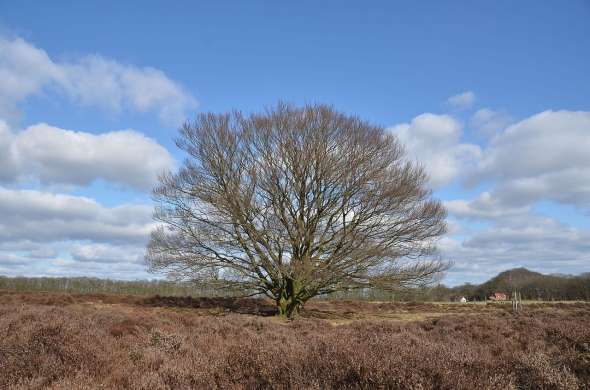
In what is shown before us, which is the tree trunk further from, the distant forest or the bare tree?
the distant forest

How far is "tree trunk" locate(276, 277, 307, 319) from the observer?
804 inches

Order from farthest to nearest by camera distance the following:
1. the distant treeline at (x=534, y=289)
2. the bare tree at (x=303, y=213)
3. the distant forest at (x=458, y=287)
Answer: the distant treeline at (x=534, y=289) → the distant forest at (x=458, y=287) → the bare tree at (x=303, y=213)

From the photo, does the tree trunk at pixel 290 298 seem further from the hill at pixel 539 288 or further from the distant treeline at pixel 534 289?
the hill at pixel 539 288

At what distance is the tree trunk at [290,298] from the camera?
20.4 meters

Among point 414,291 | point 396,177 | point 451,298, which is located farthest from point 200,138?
point 451,298

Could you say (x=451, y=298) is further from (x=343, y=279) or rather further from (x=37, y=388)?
(x=37, y=388)

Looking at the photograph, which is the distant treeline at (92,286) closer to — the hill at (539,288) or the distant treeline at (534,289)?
the distant treeline at (534,289)

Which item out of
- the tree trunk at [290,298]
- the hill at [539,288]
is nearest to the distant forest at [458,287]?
the hill at [539,288]

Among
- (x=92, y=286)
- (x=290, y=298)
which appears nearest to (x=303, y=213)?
(x=290, y=298)

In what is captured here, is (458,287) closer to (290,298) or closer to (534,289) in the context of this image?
(534,289)

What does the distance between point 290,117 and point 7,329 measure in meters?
14.9

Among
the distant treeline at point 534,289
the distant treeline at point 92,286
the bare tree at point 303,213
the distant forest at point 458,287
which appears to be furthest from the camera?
the distant treeline at point 534,289

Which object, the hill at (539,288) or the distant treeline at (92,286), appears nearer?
the distant treeline at (92,286)

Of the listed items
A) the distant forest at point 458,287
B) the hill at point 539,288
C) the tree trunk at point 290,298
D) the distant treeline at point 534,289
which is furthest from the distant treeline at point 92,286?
the hill at point 539,288
